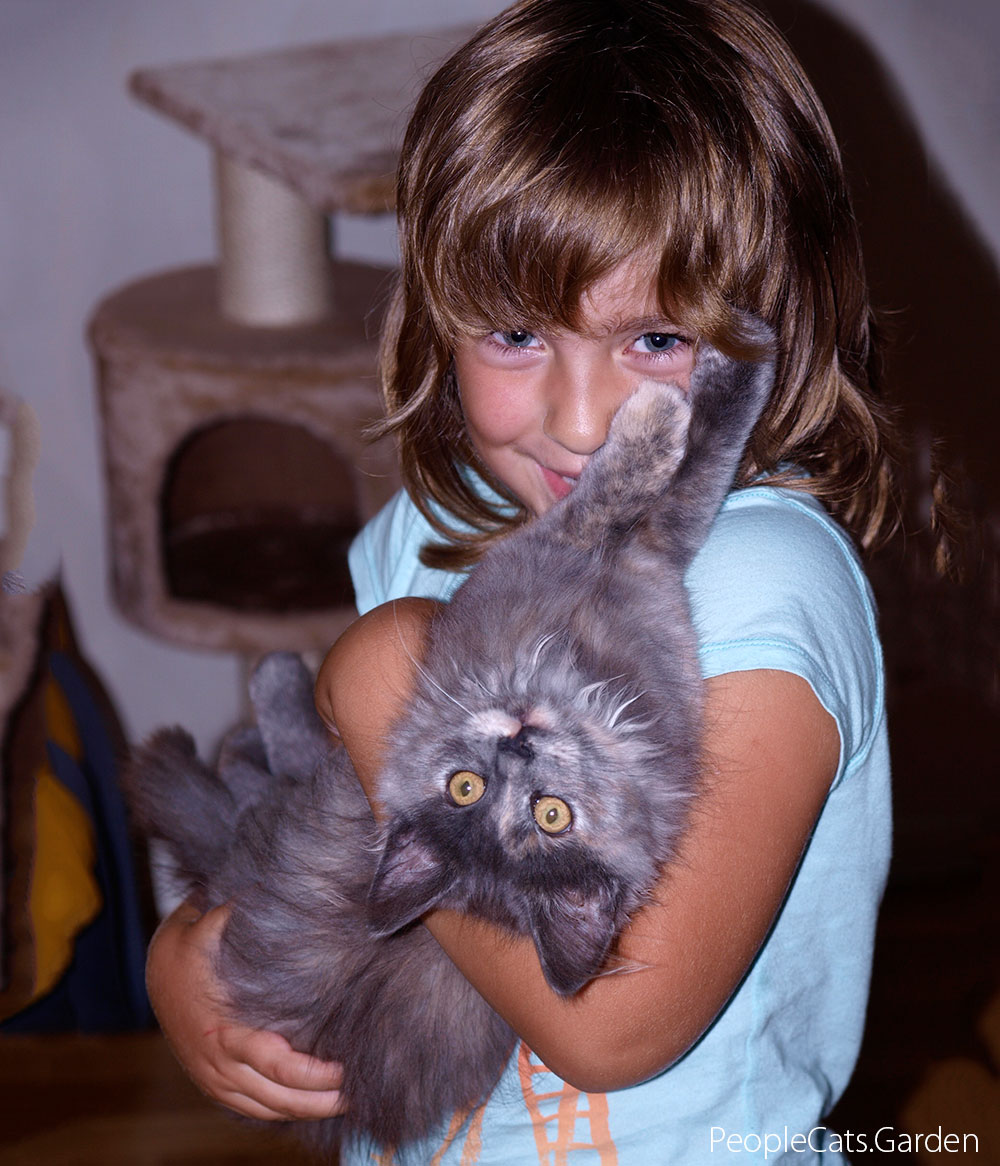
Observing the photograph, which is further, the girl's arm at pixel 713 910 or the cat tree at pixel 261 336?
the cat tree at pixel 261 336

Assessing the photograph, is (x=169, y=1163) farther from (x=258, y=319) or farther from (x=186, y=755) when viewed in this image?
(x=258, y=319)

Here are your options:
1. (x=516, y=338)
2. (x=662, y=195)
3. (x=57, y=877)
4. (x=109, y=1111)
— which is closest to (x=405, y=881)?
(x=516, y=338)

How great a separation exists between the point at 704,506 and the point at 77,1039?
7.17 ft

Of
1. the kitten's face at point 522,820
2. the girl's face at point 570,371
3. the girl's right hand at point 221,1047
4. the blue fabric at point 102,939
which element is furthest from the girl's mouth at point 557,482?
the blue fabric at point 102,939

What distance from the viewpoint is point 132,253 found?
2.80 meters

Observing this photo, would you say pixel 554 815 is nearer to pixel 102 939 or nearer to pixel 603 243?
pixel 603 243

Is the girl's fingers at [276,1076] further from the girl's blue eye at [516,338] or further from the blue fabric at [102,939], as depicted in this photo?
the blue fabric at [102,939]

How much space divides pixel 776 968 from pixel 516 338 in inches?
24.6

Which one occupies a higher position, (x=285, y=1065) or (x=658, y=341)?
(x=658, y=341)

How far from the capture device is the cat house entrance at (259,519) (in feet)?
8.86

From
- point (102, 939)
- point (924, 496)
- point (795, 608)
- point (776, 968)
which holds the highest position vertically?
point (795, 608)

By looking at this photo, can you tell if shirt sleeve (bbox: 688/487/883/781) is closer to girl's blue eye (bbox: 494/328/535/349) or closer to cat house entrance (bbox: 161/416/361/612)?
girl's blue eye (bbox: 494/328/535/349)

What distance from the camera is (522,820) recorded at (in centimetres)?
98

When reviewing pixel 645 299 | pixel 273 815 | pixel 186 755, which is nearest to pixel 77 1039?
pixel 186 755
